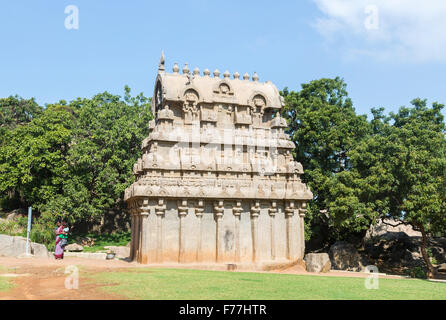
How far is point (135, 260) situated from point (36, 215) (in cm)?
2419

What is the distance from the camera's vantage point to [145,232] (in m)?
22.7

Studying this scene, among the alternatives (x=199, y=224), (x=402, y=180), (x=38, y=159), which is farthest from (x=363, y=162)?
(x=38, y=159)

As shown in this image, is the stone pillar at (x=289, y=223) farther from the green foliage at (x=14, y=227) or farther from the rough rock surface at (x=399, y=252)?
the green foliage at (x=14, y=227)

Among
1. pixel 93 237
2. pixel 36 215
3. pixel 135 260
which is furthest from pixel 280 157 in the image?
pixel 36 215

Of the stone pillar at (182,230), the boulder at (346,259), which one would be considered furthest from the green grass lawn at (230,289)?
the boulder at (346,259)

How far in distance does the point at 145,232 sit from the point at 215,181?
503 centimetres

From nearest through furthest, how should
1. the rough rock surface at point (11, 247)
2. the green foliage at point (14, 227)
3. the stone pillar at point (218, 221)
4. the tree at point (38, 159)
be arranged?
the stone pillar at point (218, 221) < the rough rock surface at point (11, 247) < the green foliage at point (14, 227) < the tree at point (38, 159)

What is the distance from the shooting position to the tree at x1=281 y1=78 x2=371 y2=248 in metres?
34.8

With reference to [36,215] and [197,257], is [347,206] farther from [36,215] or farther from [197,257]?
[36,215]

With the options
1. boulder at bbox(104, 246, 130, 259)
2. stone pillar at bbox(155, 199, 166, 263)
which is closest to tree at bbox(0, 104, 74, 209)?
boulder at bbox(104, 246, 130, 259)

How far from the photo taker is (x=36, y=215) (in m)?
43.7

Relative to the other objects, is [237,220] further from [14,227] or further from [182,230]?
[14,227]

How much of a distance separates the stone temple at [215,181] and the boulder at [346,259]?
9649 millimetres

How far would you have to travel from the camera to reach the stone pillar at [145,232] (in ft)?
73.6
